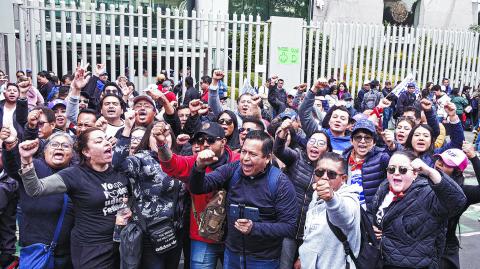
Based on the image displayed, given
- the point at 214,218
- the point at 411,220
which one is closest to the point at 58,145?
the point at 214,218

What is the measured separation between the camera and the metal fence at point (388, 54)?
45.9 feet

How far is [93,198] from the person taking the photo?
3.37 m

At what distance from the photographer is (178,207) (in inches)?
148

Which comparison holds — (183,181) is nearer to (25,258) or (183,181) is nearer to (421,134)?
(25,258)

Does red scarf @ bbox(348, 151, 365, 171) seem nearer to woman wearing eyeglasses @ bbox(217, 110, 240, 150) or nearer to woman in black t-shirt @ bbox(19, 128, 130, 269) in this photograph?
woman wearing eyeglasses @ bbox(217, 110, 240, 150)

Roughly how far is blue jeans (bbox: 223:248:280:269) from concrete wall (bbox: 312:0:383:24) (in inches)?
1038

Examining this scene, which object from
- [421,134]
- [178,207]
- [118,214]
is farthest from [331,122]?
[118,214]

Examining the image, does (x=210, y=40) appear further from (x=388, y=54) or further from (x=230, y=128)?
(x=230, y=128)

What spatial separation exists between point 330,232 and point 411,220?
64 cm

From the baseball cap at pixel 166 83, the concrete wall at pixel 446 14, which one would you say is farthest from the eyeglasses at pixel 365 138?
the concrete wall at pixel 446 14

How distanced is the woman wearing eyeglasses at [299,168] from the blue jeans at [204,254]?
1.82 ft

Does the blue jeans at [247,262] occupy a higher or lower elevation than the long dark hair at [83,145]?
lower

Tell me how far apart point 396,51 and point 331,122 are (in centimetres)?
1221

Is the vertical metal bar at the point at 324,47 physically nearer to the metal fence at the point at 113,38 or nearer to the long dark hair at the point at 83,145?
the metal fence at the point at 113,38
